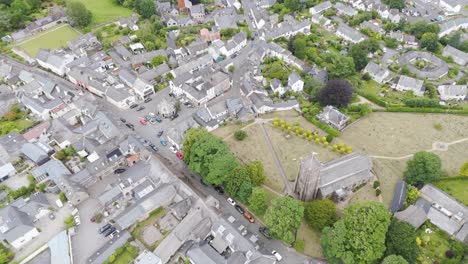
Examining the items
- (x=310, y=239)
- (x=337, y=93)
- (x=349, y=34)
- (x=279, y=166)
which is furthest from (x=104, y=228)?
(x=349, y=34)

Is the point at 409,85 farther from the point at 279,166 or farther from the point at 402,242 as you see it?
the point at 402,242

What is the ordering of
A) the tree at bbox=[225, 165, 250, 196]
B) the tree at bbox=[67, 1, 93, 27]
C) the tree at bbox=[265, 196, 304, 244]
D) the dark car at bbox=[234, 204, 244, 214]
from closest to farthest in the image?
the tree at bbox=[265, 196, 304, 244]
the tree at bbox=[225, 165, 250, 196]
the dark car at bbox=[234, 204, 244, 214]
the tree at bbox=[67, 1, 93, 27]

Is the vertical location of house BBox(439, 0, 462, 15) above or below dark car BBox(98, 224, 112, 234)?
above

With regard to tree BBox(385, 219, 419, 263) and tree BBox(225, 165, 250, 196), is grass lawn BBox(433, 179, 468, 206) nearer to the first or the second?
tree BBox(385, 219, 419, 263)

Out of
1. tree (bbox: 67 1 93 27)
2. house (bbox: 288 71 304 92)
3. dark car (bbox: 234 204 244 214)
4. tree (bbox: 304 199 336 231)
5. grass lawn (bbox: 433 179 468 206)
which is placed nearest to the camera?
tree (bbox: 304 199 336 231)

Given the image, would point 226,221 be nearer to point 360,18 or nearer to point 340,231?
point 340,231

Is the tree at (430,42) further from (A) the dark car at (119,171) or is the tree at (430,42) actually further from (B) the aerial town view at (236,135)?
(A) the dark car at (119,171)

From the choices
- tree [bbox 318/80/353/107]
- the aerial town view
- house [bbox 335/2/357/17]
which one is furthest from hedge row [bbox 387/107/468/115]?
house [bbox 335/2/357/17]
